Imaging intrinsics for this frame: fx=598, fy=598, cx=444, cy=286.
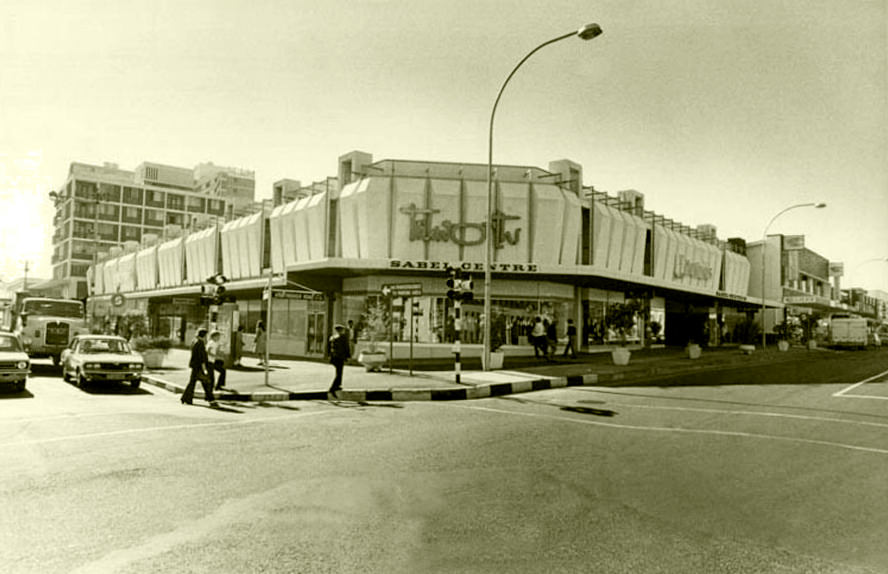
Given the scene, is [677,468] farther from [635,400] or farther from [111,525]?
[635,400]

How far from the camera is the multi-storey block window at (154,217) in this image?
91938 mm

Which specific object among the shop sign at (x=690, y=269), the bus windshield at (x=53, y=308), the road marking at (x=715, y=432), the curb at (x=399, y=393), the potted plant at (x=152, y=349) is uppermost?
the shop sign at (x=690, y=269)

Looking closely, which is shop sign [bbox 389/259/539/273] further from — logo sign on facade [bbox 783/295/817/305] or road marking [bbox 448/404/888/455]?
logo sign on facade [bbox 783/295/817/305]

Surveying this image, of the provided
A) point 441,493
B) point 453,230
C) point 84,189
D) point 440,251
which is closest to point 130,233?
point 84,189

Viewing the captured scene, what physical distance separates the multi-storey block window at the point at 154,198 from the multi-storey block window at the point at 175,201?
0.83m

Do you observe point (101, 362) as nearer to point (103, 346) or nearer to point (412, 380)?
point (103, 346)

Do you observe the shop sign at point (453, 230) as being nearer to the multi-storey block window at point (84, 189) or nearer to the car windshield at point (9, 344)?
the car windshield at point (9, 344)

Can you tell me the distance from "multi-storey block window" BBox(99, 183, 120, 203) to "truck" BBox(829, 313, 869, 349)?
9189 centimetres

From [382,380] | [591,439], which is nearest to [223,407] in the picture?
[382,380]

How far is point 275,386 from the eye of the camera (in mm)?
15977

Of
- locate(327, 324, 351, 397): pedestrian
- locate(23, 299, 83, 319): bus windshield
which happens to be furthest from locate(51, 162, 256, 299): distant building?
locate(327, 324, 351, 397): pedestrian

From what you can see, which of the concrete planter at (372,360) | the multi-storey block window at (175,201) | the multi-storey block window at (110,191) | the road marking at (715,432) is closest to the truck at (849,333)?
the concrete planter at (372,360)

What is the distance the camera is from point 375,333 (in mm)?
24203

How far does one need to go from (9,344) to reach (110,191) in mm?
84461
